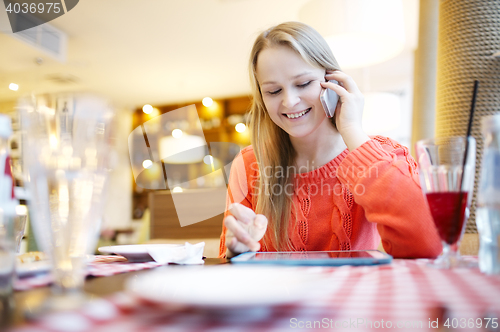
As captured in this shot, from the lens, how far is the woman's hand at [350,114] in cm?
95

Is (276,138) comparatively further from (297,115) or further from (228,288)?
(228,288)

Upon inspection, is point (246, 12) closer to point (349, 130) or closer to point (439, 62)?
A: point (439, 62)

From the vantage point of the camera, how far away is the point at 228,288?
13.1 inches

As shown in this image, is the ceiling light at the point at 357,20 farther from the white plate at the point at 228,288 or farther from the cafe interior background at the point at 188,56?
the white plate at the point at 228,288

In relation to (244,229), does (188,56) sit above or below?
above

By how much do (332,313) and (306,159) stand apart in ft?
3.39

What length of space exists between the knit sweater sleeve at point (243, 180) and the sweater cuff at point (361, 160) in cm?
43

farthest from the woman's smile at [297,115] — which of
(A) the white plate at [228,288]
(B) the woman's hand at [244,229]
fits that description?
(A) the white plate at [228,288]

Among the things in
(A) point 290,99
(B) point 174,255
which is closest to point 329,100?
(A) point 290,99

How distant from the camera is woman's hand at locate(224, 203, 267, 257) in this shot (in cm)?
69

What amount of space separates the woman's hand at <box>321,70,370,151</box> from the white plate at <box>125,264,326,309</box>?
0.57 meters

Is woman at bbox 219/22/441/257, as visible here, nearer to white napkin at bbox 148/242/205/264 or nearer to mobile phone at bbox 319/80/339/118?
mobile phone at bbox 319/80/339/118

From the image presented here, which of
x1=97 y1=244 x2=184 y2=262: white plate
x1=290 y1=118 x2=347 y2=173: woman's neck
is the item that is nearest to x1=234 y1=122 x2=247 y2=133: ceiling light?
x1=290 y1=118 x2=347 y2=173: woman's neck

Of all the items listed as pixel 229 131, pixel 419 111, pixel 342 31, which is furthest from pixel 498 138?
pixel 229 131
